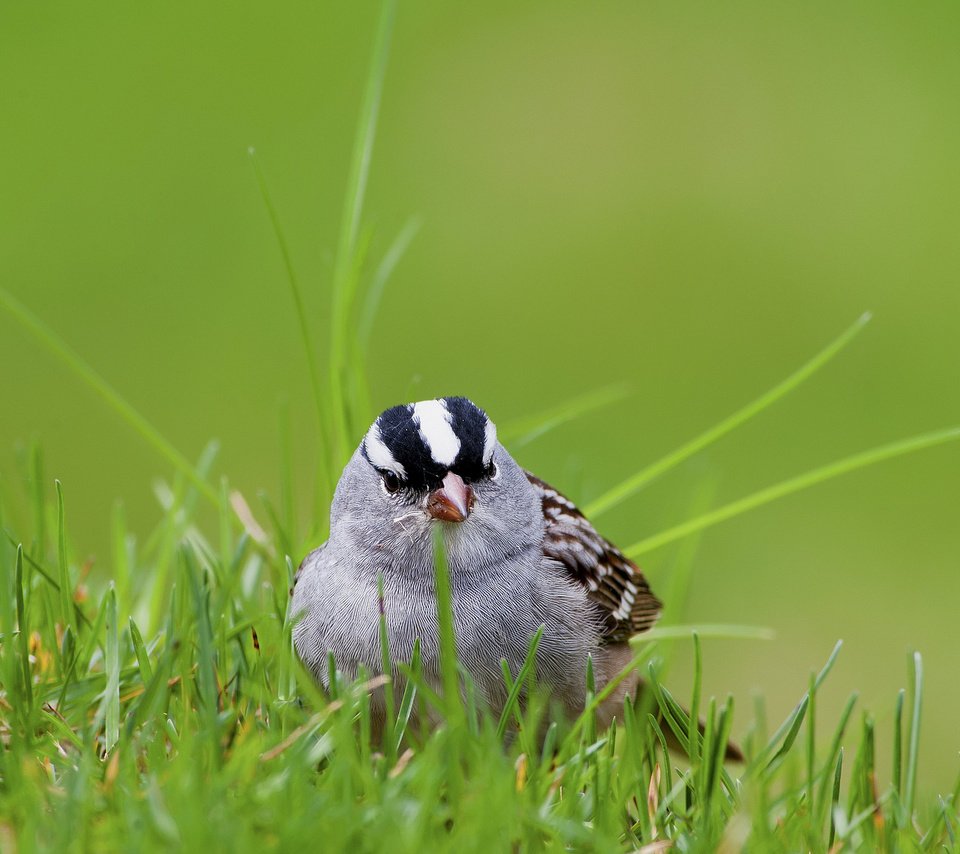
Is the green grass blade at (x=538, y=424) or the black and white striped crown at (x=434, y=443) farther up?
the black and white striped crown at (x=434, y=443)

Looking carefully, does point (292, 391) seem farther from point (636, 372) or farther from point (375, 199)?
point (636, 372)

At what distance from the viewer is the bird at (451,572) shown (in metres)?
2.88

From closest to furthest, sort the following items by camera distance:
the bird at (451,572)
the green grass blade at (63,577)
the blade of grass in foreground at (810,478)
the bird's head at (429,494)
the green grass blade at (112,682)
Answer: the green grass blade at (112,682)
the green grass blade at (63,577)
the bird at (451,572)
the bird's head at (429,494)
the blade of grass in foreground at (810,478)

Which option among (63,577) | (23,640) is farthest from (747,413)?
(23,640)

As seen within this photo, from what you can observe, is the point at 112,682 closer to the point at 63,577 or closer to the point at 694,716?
the point at 63,577

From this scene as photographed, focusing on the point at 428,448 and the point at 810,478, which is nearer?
the point at 428,448

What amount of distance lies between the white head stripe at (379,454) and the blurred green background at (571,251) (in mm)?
2903

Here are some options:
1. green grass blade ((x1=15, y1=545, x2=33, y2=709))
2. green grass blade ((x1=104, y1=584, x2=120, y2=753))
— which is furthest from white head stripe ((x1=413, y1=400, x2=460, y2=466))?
green grass blade ((x1=15, y1=545, x2=33, y2=709))

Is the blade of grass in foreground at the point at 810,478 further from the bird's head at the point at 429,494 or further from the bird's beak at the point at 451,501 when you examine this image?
the bird's beak at the point at 451,501

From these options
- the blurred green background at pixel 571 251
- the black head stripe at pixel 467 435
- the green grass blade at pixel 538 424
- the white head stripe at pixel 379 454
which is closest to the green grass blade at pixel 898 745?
the black head stripe at pixel 467 435

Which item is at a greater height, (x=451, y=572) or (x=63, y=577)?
(x=63, y=577)

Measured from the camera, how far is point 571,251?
787cm

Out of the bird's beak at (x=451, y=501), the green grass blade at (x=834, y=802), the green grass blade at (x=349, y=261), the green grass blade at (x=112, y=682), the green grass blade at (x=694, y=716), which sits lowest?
the green grass blade at (x=834, y=802)

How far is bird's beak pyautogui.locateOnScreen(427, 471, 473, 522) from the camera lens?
2.96 metres
